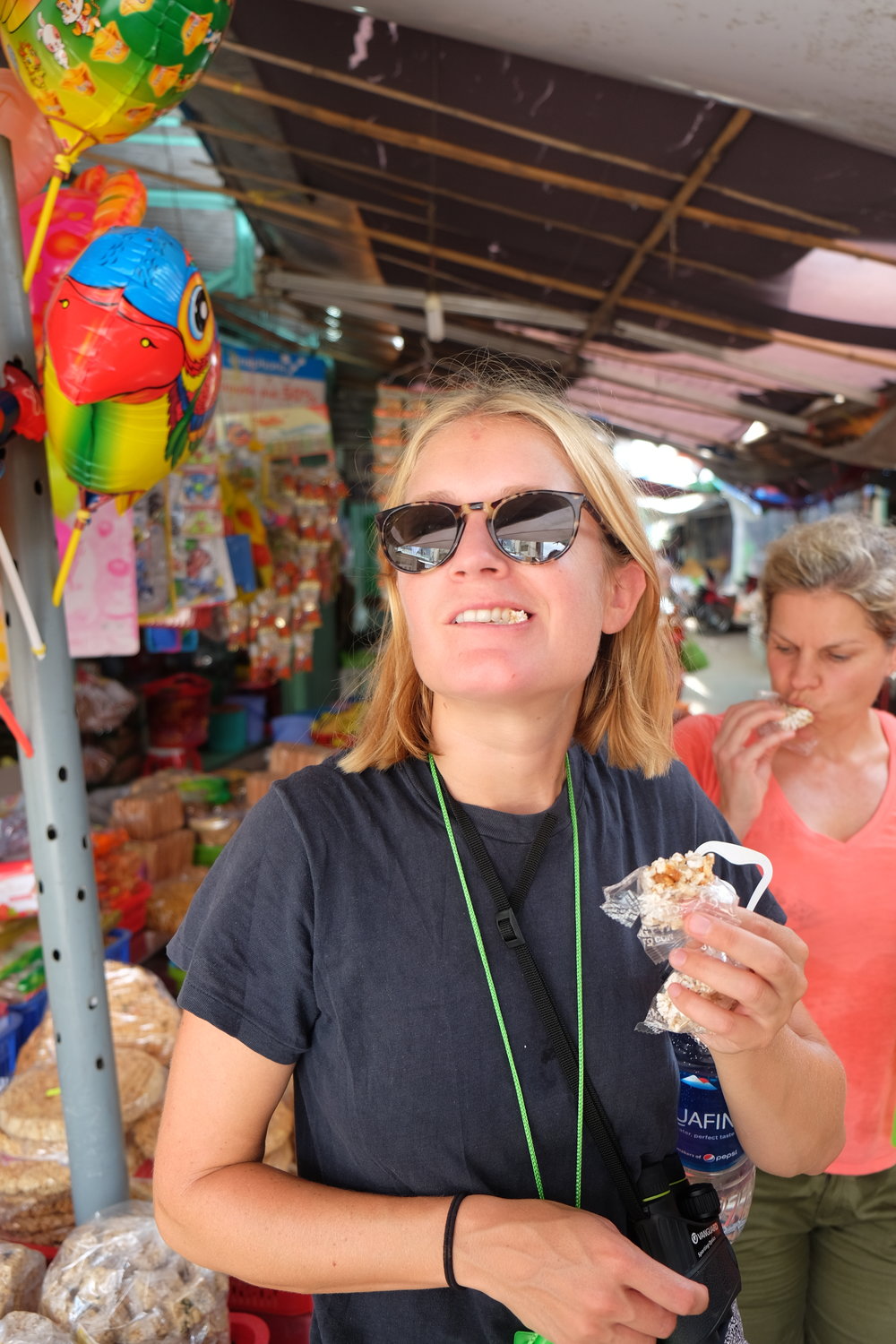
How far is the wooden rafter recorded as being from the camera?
9.46 ft

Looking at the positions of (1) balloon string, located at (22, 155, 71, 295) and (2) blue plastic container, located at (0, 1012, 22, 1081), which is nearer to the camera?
(1) balloon string, located at (22, 155, 71, 295)

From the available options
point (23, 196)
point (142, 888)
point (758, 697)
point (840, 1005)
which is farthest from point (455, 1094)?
point (142, 888)

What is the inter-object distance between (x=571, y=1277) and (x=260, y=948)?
497 millimetres

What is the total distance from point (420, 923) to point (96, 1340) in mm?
900

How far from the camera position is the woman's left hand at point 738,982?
3.18 ft

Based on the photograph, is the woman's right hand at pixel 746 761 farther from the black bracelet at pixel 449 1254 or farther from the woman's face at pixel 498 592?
the black bracelet at pixel 449 1254

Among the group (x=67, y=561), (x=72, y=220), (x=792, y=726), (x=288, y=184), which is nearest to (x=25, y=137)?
(x=72, y=220)

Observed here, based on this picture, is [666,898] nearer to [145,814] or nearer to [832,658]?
[832,658]

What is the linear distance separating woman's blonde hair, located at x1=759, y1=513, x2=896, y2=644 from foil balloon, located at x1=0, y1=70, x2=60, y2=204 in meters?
1.82

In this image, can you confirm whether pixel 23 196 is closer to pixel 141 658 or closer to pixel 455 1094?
pixel 455 1094

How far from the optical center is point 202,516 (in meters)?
3.79

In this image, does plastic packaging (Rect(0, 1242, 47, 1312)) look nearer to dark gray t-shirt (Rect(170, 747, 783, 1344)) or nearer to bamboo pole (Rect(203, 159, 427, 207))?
dark gray t-shirt (Rect(170, 747, 783, 1344))

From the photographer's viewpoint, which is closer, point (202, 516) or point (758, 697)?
point (758, 697)

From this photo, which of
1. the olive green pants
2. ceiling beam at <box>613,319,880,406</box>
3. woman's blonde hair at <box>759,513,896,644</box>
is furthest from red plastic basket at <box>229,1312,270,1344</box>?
ceiling beam at <box>613,319,880,406</box>
